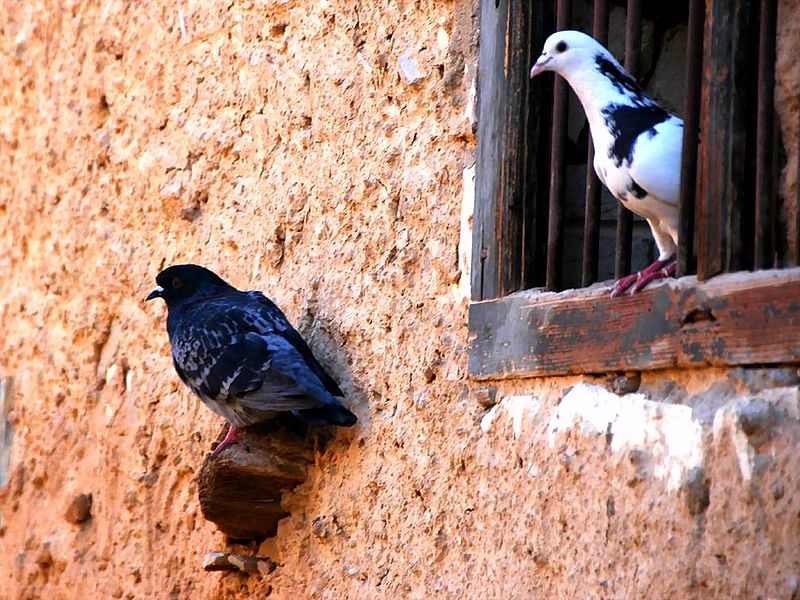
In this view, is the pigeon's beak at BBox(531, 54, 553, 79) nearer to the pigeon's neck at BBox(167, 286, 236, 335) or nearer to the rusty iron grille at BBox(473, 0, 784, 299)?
the rusty iron grille at BBox(473, 0, 784, 299)

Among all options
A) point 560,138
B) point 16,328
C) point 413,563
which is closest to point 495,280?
point 560,138

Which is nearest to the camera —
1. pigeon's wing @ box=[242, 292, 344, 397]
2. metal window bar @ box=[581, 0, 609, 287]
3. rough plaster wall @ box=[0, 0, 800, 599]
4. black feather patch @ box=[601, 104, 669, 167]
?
rough plaster wall @ box=[0, 0, 800, 599]

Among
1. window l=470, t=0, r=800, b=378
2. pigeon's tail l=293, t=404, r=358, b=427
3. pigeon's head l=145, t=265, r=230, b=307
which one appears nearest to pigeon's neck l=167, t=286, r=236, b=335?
pigeon's head l=145, t=265, r=230, b=307

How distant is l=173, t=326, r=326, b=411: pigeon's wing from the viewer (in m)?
4.24

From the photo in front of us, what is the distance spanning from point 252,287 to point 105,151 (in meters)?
1.29

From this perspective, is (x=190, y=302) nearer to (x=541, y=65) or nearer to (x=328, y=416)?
(x=328, y=416)

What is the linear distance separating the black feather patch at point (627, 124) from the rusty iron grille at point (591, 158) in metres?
0.12

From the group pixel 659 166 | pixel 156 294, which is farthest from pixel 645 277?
pixel 156 294

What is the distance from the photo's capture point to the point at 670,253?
3537 millimetres

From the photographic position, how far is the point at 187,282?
15.9ft

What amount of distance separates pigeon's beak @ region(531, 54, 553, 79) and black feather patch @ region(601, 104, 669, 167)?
8.4 inches

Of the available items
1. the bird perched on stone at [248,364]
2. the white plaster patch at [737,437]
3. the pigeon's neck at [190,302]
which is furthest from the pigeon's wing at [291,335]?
the white plaster patch at [737,437]

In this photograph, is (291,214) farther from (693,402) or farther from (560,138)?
→ (693,402)

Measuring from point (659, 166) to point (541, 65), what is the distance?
446 millimetres
